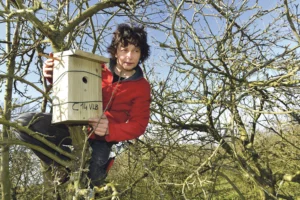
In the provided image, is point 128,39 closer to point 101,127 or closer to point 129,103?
point 129,103

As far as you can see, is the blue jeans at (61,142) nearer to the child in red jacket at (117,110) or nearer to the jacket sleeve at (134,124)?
the child in red jacket at (117,110)

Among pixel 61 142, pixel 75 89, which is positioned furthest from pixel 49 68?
pixel 61 142

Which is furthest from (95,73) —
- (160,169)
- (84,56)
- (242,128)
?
(242,128)

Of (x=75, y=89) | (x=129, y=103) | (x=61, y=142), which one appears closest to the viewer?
(x=75, y=89)

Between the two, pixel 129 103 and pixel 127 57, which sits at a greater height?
pixel 127 57

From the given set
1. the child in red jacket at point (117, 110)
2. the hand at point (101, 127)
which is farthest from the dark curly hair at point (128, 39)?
the hand at point (101, 127)

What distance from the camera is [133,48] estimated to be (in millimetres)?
2119

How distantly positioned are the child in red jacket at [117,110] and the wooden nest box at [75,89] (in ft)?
0.37

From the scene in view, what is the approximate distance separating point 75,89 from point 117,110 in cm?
36

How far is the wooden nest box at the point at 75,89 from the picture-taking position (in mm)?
1714

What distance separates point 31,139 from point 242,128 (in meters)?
1.90

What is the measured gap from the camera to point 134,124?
196cm

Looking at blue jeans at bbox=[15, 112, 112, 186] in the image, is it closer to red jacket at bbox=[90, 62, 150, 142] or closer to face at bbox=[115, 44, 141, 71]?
red jacket at bbox=[90, 62, 150, 142]

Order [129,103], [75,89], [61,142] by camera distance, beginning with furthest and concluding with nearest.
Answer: [129,103] → [61,142] → [75,89]
